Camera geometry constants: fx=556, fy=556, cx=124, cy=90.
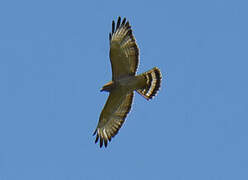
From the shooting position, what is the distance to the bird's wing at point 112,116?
1431 cm

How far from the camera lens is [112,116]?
14.5 metres

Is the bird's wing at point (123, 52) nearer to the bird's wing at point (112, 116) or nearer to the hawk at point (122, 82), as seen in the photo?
the hawk at point (122, 82)

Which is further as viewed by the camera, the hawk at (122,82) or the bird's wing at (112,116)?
the bird's wing at (112,116)

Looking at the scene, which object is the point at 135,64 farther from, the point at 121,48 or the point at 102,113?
the point at 102,113

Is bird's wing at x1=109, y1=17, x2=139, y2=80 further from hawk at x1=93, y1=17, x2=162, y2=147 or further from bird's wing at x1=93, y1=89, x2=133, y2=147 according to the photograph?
bird's wing at x1=93, y1=89, x2=133, y2=147

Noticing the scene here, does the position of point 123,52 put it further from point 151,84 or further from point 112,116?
point 112,116

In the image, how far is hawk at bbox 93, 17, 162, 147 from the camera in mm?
13805

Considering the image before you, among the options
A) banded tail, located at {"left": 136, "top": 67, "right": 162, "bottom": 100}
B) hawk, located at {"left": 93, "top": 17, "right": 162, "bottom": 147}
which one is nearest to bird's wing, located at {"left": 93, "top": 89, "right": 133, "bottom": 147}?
hawk, located at {"left": 93, "top": 17, "right": 162, "bottom": 147}

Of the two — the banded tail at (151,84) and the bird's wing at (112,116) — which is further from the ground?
the banded tail at (151,84)

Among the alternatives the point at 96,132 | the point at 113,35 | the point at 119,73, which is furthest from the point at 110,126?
the point at 113,35

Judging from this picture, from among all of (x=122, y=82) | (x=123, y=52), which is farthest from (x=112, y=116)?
(x=123, y=52)

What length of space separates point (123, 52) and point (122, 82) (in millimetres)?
751

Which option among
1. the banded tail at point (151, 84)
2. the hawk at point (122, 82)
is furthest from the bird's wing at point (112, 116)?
the banded tail at point (151, 84)

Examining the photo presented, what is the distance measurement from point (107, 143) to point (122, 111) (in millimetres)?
918
